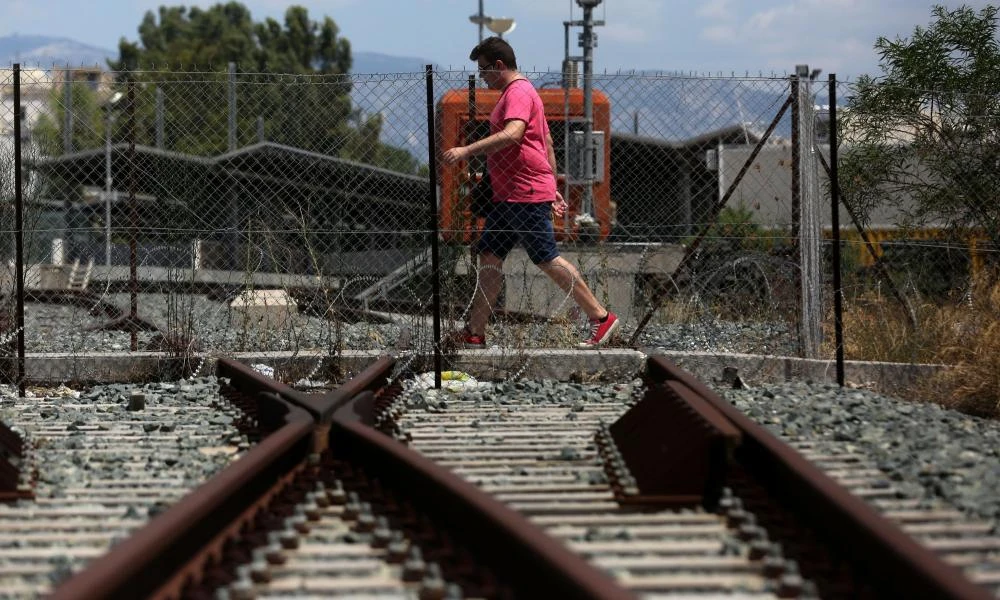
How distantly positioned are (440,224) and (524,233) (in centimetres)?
181

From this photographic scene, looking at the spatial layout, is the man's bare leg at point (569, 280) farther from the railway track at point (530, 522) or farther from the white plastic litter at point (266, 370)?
the railway track at point (530, 522)

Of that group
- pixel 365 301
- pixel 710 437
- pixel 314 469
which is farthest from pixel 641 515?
pixel 365 301

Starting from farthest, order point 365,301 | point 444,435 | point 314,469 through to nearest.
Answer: point 365,301 < point 444,435 < point 314,469

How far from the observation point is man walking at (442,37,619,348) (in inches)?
356

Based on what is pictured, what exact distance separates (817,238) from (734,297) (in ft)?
4.16

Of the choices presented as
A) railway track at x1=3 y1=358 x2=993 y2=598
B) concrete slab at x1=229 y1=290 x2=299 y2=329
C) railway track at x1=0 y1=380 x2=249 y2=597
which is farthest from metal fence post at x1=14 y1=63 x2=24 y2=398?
railway track at x1=3 y1=358 x2=993 y2=598

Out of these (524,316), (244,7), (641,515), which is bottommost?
(641,515)

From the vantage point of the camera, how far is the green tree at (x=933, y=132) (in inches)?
415

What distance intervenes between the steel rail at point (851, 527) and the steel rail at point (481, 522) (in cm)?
76

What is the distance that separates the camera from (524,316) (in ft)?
32.6

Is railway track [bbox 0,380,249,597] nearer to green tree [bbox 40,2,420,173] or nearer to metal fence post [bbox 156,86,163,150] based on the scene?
green tree [bbox 40,2,420,173]

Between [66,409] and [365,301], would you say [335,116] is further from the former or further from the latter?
[66,409]

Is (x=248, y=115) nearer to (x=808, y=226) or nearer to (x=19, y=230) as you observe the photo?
(x=19, y=230)

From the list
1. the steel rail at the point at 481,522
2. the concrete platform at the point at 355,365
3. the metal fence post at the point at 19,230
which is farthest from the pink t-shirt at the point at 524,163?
the steel rail at the point at 481,522
